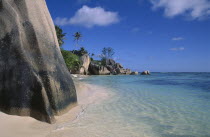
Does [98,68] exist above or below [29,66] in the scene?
above

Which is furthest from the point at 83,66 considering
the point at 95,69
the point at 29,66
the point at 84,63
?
the point at 29,66

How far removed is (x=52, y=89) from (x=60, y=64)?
1.23 m

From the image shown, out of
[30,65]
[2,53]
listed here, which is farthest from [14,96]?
[2,53]

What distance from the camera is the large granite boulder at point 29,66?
4664mm

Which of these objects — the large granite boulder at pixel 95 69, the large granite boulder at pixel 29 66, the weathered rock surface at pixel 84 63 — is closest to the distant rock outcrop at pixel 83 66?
the weathered rock surface at pixel 84 63

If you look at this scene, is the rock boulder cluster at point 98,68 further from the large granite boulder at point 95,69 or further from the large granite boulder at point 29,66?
the large granite boulder at point 29,66

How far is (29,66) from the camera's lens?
480 cm

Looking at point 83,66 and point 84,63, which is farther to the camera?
point 84,63

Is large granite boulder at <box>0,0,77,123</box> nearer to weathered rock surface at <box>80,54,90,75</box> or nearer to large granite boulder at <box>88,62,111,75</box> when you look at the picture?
weathered rock surface at <box>80,54,90,75</box>

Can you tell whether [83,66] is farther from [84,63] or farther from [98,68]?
[98,68]

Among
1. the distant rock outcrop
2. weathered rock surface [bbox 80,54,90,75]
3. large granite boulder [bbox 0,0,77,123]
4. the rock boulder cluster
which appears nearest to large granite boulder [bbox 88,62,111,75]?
the rock boulder cluster

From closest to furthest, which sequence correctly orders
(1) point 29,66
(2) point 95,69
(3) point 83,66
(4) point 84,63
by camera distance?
(1) point 29,66, (3) point 83,66, (4) point 84,63, (2) point 95,69

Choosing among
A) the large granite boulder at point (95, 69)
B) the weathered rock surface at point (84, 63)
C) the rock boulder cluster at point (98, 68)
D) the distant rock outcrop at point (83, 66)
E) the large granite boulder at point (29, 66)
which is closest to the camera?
the large granite boulder at point (29, 66)

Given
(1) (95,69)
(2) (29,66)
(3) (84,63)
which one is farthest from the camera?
(1) (95,69)
